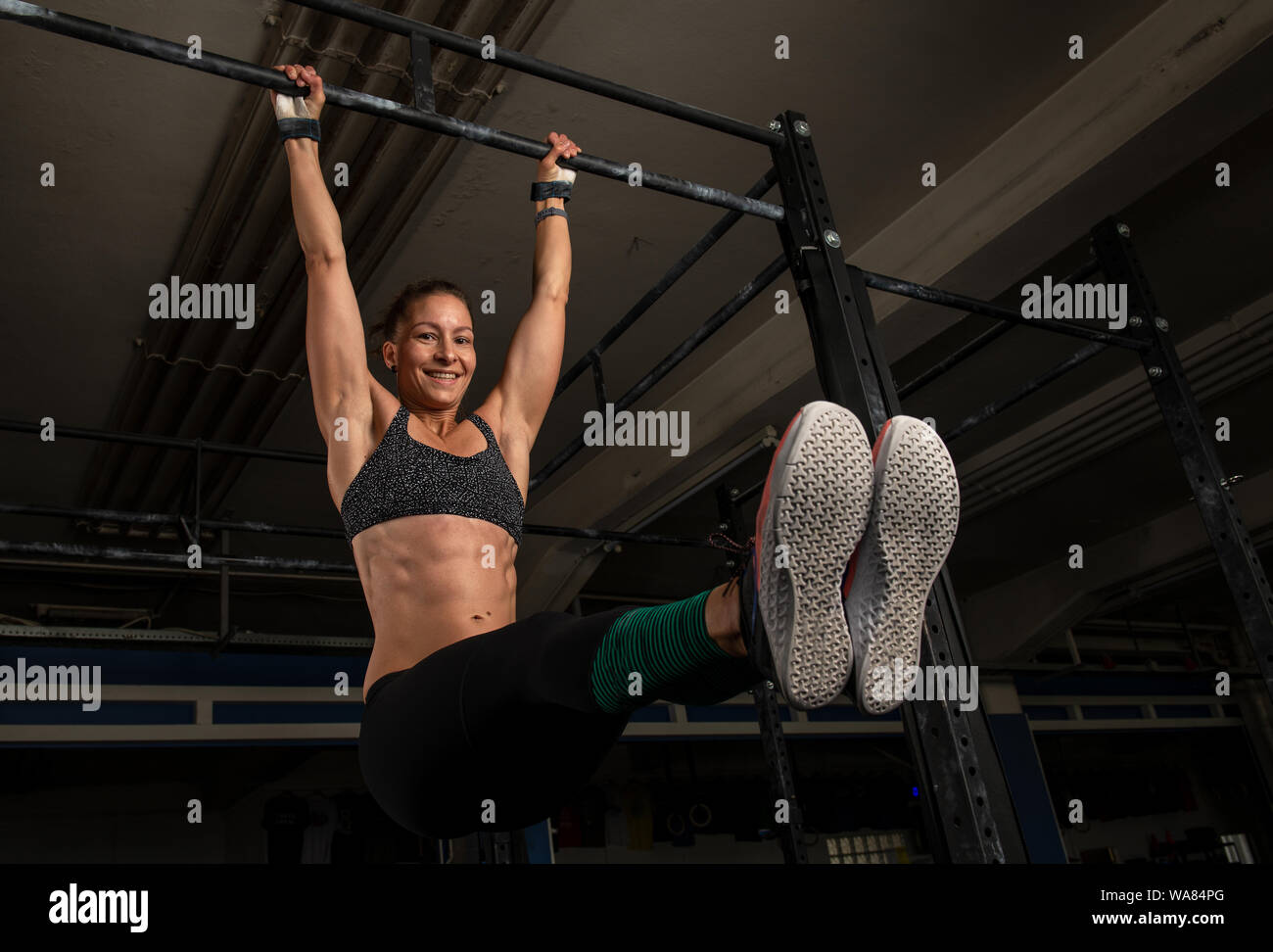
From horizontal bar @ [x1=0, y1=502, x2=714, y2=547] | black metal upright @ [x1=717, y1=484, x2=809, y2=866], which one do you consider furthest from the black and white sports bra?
black metal upright @ [x1=717, y1=484, x2=809, y2=866]

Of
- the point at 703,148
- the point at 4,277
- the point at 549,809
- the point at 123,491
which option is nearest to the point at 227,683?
the point at 123,491

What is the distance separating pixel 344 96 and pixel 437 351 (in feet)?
1.80

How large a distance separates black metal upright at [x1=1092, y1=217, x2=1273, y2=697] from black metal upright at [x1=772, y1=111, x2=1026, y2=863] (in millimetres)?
1037

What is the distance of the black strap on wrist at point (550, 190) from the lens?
226cm

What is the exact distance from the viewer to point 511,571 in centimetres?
198

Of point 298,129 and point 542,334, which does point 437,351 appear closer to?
point 542,334

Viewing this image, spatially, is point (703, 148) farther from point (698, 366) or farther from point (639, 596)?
point (639, 596)

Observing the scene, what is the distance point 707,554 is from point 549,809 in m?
5.49

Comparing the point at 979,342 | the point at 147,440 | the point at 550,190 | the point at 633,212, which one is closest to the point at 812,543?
the point at 550,190

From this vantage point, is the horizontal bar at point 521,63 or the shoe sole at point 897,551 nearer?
the shoe sole at point 897,551

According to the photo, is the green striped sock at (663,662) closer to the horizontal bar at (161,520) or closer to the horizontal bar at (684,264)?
the horizontal bar at (684,264)

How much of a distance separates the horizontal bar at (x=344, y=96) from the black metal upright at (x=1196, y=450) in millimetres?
1421

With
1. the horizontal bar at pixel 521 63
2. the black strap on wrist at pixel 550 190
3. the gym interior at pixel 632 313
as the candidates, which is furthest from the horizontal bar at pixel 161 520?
the horizontal bar at pixel 521 63

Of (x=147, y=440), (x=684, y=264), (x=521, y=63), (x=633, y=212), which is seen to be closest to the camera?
(x=521, y=63)
